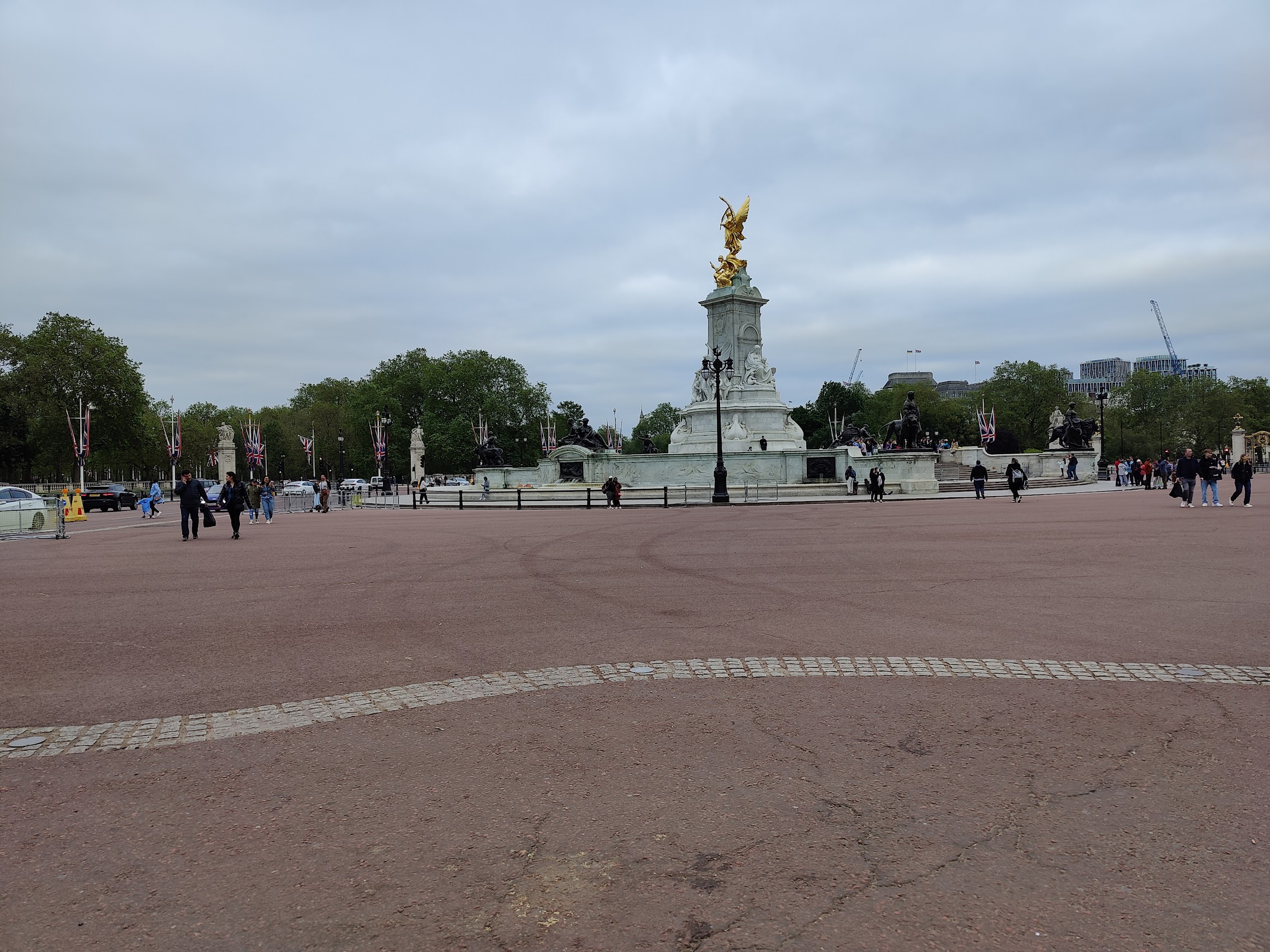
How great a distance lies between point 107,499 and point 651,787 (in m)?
49.6

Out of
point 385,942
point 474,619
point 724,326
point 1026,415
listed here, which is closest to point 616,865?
point 385,942

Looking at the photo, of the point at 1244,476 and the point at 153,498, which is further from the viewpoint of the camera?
the point at 153,498

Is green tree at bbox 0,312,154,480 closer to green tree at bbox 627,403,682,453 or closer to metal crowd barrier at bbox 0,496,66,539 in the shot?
metal crowd barrier at bbox 0,496,66,539

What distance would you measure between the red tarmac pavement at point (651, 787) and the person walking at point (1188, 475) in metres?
17.1

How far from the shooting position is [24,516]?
24438mm

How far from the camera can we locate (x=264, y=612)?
9.88m

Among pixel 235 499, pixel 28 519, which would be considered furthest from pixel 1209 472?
pixel 28 519

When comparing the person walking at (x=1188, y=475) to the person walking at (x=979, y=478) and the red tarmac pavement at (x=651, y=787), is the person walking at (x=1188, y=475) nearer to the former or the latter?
the person walking at (x=979, y=478)

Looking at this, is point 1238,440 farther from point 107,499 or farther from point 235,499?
point 107,499

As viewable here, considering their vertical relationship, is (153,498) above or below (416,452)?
below

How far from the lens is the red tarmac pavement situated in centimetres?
329

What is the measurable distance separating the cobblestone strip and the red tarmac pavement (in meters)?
0.18

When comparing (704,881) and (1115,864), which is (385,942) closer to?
(704,881)

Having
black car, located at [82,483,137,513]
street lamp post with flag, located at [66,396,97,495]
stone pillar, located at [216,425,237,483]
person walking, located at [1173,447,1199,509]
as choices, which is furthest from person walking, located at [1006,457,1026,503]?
stone pillar, located at [216,425,237,483]
